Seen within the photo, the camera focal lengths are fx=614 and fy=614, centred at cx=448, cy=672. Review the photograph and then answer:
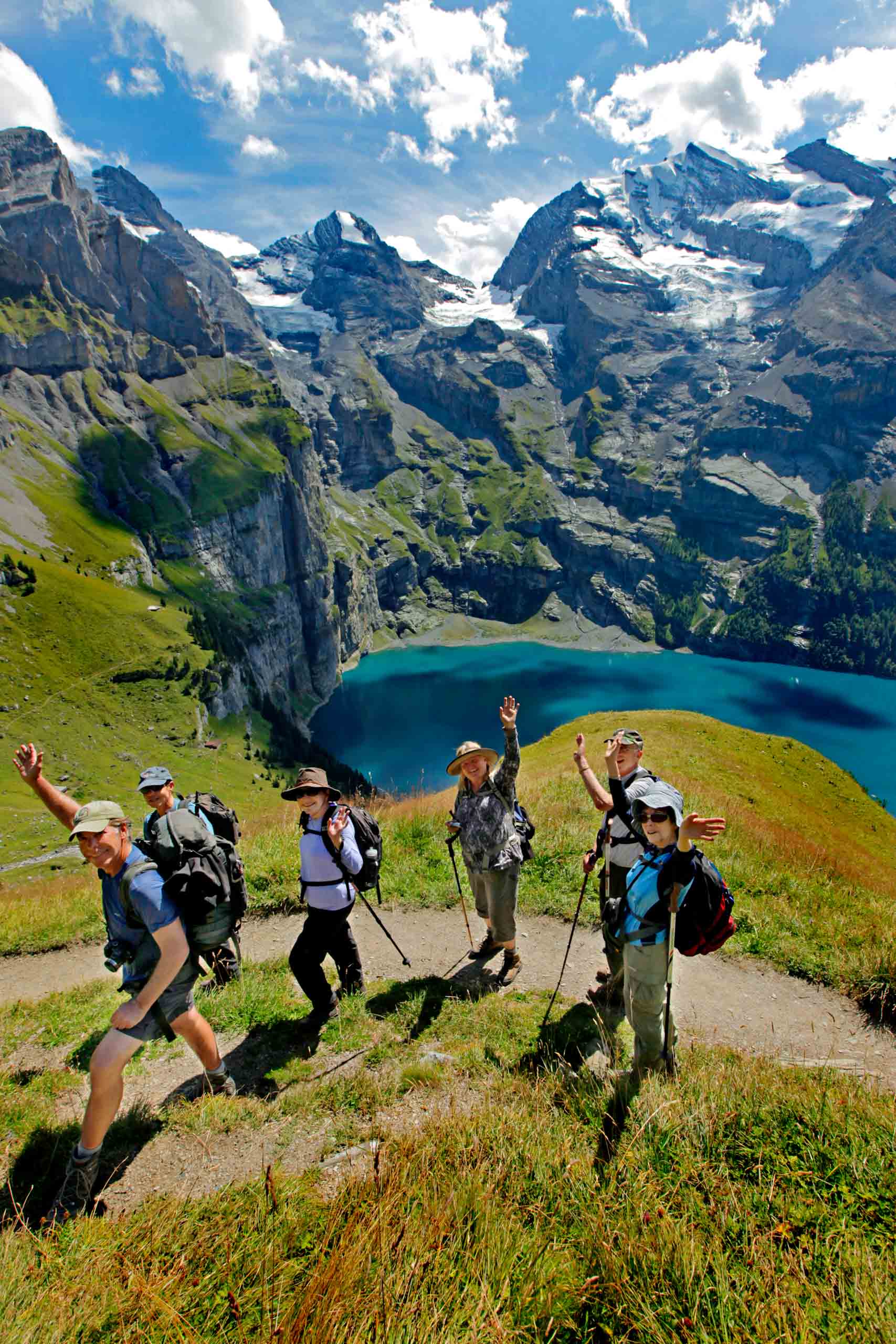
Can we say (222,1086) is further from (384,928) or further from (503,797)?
(503,797)

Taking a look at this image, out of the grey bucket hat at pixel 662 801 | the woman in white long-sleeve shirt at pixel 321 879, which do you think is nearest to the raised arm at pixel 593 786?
the grey bucket hat at pixel 662 801

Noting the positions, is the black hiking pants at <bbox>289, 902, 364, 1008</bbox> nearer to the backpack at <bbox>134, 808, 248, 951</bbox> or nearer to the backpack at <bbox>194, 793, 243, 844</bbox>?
the backpack at <bbox>194, 793, 243, 844</bbox>

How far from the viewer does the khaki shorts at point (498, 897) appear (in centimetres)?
911

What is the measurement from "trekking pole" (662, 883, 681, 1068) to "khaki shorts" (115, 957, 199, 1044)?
4755 mm

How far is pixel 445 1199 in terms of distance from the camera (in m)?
4.14

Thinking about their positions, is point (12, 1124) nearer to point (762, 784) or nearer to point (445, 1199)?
point (445, 1199)

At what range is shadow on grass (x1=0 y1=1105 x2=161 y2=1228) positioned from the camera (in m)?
5.27

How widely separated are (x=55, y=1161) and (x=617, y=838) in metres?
6.72

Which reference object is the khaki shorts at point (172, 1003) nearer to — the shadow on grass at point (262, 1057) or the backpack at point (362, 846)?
the shadow on grass at point (262, 1057)

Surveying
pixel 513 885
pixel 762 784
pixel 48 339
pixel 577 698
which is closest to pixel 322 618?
pixel 577 698

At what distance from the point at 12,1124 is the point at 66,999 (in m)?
3.38

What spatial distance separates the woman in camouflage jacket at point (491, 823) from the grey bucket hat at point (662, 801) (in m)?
2.72

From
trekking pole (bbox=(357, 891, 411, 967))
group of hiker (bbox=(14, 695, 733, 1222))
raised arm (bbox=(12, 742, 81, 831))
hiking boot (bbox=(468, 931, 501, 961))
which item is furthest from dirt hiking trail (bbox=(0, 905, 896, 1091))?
raised arm (bbox=(12, 742, 81, 831))

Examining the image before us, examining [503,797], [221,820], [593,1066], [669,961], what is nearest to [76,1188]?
[221,820]
